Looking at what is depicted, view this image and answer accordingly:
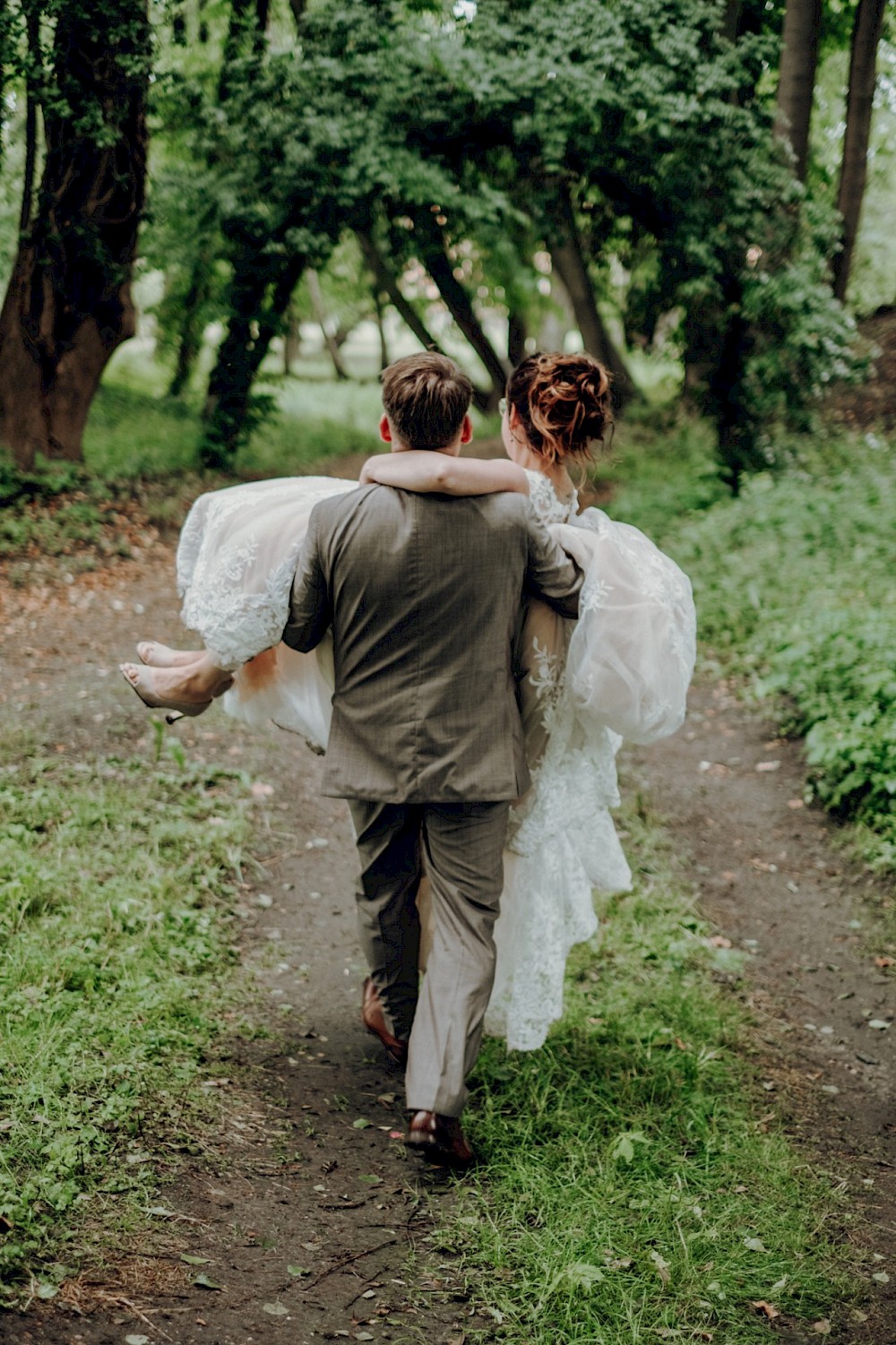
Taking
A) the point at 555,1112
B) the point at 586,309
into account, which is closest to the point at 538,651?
the point at 555,1112

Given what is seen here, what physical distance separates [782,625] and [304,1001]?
474cm

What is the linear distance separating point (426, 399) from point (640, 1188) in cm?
229

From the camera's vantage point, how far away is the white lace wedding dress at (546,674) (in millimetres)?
3316

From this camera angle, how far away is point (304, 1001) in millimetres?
4383

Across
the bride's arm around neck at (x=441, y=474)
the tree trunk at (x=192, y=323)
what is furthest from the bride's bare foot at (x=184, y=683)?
the tree trunk at (x=192, y=323)

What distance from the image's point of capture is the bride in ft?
10.8

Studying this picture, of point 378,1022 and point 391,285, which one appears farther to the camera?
point 391,285

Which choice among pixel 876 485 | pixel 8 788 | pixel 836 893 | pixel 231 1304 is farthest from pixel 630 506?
pixel 231 1304

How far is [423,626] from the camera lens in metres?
3.15

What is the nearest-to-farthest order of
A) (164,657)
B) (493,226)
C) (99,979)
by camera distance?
(164,657)
(99,979)
(493,226)

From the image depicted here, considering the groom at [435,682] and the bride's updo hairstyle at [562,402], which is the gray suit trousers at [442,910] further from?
the bride's updo hairstyle at [562,402]

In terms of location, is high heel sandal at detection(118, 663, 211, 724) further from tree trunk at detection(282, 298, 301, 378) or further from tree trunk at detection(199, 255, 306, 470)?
tree trunk at detection(282, 298, 301, 378)

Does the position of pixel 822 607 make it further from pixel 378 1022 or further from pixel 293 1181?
pixel 293 1181

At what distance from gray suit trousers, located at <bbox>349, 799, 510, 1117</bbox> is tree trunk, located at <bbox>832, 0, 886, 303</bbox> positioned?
11348mm
